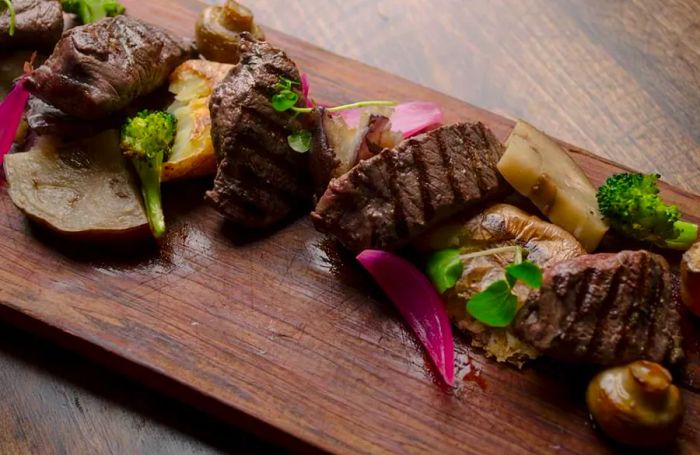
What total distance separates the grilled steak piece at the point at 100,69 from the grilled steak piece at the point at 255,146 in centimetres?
55

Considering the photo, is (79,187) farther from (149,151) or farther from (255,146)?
(255,146)

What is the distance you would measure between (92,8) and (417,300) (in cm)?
289

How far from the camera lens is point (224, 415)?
3.46 metres

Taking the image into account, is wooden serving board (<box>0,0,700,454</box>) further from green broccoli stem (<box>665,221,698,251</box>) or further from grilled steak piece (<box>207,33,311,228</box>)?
green broccoli stem (<box>665,221,698,251</box>)

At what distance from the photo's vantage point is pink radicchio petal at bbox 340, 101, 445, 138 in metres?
4.34

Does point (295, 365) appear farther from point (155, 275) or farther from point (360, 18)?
point (360, 18)

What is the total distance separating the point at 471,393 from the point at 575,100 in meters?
2.83

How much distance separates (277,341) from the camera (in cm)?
358

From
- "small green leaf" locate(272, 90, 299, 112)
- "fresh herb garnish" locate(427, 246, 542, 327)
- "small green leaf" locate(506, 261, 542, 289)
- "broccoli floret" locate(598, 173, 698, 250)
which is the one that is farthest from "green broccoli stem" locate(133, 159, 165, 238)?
"broccoli floret" locate(598, 173, 698, 250)

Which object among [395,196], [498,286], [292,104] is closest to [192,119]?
[292,104]

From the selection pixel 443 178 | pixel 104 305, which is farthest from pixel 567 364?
pixel 104 305

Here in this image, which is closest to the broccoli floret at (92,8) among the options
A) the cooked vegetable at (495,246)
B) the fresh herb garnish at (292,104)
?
the fresh herb garnish at (292,104)

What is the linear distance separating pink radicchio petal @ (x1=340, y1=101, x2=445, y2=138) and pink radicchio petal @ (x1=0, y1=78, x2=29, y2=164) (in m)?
1.80

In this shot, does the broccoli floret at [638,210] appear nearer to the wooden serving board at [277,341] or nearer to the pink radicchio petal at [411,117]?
the wooden serving board at [277,341]
